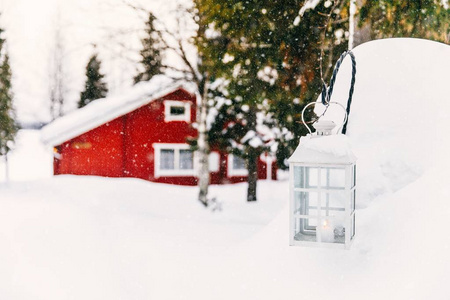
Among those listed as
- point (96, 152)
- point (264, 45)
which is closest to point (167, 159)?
point (96, 152)

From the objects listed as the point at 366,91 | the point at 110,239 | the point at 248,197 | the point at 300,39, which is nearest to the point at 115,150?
the point at 248,197

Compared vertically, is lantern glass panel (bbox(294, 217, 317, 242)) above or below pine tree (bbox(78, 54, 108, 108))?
below

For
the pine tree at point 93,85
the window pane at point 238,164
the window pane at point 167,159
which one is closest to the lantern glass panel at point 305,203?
the window pane at point 167,159

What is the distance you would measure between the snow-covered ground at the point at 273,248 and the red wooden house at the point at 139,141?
747 cm

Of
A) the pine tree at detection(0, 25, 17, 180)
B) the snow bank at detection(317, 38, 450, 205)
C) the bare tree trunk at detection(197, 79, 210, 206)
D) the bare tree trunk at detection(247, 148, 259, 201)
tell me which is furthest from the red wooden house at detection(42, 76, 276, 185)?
the snow bank at detection(317, 38, 450, 205)

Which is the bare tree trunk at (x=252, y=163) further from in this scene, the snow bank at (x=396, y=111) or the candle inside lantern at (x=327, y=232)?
the candle inside lantern at (x=327, y=232)

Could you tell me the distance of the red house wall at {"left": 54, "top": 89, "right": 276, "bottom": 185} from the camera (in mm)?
20469

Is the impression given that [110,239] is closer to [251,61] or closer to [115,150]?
[251,61]

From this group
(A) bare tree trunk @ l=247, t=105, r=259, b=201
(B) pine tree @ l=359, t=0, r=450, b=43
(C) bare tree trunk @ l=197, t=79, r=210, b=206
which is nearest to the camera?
(B) pine tree @ l=359, t=0, r=450, b=43

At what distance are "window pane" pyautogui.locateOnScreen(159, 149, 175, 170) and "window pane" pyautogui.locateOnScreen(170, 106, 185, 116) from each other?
160 cm

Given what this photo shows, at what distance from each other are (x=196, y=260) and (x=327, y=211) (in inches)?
157

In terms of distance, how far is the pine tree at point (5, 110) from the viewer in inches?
831

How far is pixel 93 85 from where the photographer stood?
34.2 metres

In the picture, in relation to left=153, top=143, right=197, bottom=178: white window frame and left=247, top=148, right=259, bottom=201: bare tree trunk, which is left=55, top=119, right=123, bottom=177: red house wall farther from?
left=247, top=148, right=259, bottom=201: bare tree trunk
